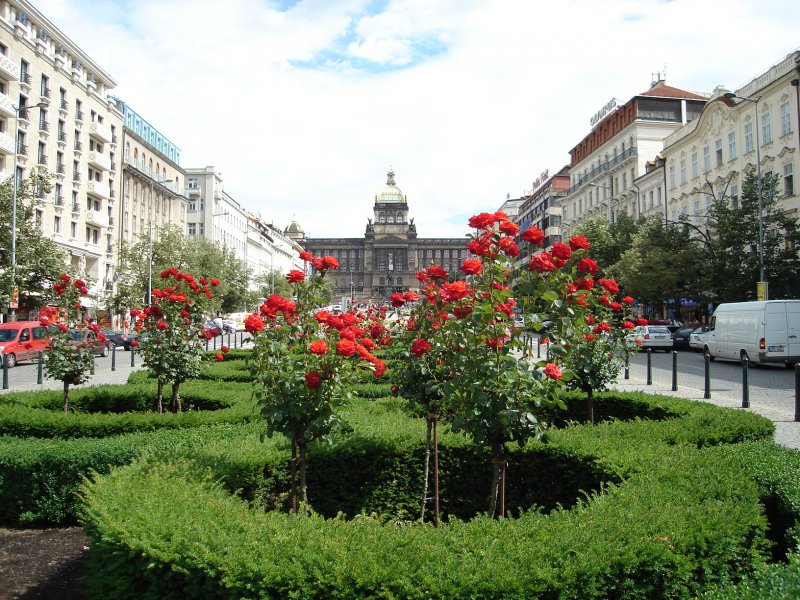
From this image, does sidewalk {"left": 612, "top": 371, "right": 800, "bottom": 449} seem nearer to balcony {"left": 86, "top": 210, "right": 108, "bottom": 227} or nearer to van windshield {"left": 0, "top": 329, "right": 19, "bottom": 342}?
van windshield {"left": 0, "top": 329, "right": 19, "bottom": 342}

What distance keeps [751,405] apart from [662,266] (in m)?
27.7

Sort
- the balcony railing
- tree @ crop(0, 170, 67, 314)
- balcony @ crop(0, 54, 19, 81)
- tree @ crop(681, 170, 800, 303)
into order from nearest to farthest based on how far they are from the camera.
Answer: tree @ crop(0, 170, 67, 314)
tree @ crop(681, 170, 800, 303)
balcony @ crop(0, 54, 19, 81)
the balcony railing

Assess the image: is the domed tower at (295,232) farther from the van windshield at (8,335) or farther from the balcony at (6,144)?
the van windshield at (8,335)

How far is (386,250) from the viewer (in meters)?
173

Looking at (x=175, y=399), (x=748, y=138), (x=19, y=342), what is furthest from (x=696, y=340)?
(x=19, y=342)

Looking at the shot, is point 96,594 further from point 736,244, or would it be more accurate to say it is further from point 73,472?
point 736,244

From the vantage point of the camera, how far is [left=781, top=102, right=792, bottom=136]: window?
36969mm

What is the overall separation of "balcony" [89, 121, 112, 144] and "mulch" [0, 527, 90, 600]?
2041 inches

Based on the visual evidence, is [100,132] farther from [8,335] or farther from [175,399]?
[175,399]

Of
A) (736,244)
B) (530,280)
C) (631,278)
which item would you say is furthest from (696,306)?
(530,280)

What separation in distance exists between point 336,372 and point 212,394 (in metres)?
6.31

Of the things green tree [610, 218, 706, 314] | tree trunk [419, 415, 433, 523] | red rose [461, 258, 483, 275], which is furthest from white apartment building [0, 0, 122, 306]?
red rose [461, 258, 483, 275]

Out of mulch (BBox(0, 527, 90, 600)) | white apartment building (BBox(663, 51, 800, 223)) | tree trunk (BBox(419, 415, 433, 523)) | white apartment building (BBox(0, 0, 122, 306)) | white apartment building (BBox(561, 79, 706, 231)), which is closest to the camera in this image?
mulch (BBox(0, 527, 90, 600))

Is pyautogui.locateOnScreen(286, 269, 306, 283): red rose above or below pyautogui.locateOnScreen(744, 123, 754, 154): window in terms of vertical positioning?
below
